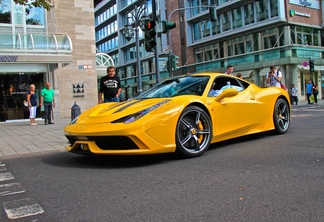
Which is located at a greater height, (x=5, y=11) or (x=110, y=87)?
(x=5, y=11)

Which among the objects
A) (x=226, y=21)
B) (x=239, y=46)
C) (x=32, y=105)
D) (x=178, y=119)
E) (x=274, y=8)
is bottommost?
(x=178, y=119)

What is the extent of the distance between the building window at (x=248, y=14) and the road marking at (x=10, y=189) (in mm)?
33685

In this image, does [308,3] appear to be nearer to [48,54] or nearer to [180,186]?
[48,54]

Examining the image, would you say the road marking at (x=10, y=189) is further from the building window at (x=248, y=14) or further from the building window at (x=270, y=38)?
the building window at (x=248, y=14)

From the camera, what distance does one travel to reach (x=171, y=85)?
5809 mm

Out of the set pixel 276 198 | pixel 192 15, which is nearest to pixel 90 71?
pixel 276 198

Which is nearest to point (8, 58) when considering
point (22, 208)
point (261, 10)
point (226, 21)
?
point (22, 208)

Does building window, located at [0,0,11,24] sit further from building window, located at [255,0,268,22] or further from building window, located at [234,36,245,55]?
building window, located at [234,36,245,55]

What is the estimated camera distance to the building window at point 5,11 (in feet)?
55.7

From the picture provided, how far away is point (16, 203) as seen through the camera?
126 inches

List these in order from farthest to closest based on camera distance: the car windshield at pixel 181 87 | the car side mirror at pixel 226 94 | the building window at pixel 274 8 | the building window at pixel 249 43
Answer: the building window at pixel 249 43
the building window at pixel 274 8
the car windshield at pixel 181 87
the car side mirror at pixel 226 94

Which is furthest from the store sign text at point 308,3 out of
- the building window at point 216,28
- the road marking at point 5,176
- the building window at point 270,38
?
the road marking at point 5,176

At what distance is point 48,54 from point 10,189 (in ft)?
43.7

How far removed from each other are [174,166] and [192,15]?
134 ft
